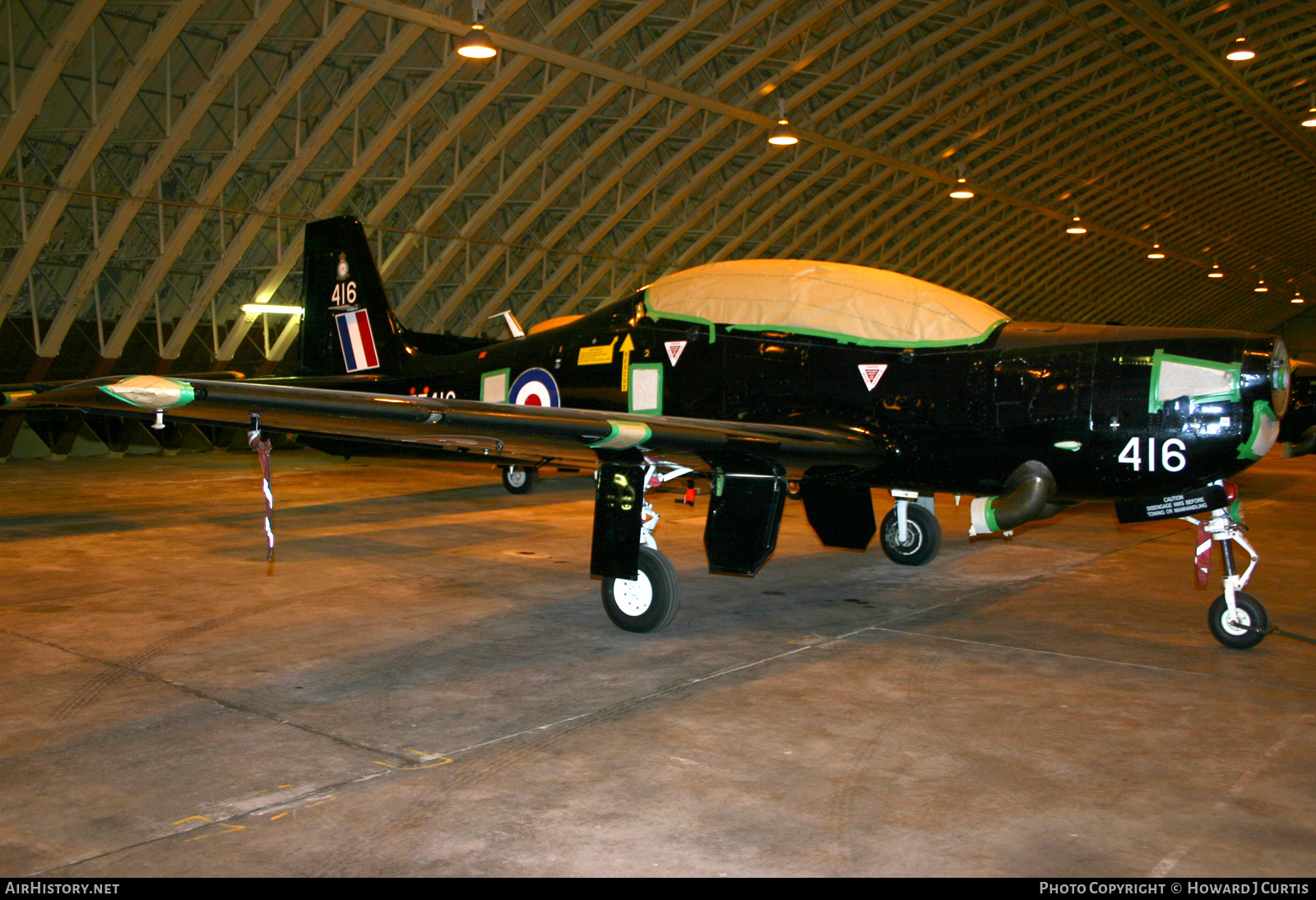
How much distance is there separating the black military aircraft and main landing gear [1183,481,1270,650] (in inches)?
0.5

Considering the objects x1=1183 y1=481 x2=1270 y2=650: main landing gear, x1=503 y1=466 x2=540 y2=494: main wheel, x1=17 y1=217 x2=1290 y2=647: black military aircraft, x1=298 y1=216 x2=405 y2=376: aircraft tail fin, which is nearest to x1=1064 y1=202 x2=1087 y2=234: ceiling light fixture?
x1=503 y1=466 x2=540 y2=494: main wheel

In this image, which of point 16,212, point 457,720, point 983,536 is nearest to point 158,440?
point 16,212

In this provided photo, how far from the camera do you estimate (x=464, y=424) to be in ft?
18.6

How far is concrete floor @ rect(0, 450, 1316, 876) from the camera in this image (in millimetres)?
3695

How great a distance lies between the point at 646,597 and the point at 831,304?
2.57m

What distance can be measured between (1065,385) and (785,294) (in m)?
2.13

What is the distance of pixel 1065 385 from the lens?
263 inches

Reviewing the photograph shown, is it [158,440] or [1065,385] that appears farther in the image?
[158,440]

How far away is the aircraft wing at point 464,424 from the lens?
4820 mm

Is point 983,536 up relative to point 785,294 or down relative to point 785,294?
down

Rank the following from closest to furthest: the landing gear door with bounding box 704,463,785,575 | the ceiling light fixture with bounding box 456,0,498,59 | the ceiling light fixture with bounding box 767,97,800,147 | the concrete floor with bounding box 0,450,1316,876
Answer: the concrete floor with bounding box 0,450,1316,876 < the landing gear door with bounding box 704,463,785,575 < the ceiling light fixture with bounding box 456,0,498,59 < the ceiling light fixture with bounding box 767,97,800,147

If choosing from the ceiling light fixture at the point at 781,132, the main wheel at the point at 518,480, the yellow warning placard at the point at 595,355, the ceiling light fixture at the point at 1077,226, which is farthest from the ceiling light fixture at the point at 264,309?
the ceiling light fixture at the point at 1077,226

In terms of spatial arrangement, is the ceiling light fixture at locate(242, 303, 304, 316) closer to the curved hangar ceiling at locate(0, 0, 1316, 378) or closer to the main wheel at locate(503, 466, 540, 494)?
the curved hangar ceiling at locate(0, 0, 1316, 378)

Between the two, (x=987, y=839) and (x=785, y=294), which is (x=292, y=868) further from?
(x=785, y=294)
